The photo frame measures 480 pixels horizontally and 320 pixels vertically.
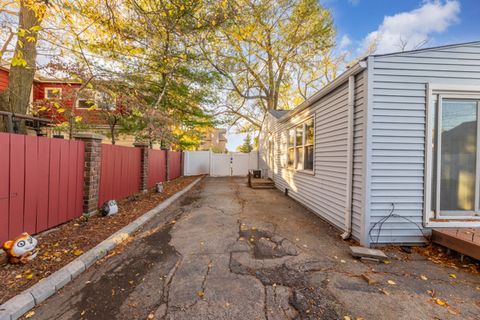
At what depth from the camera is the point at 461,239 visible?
297 centimetres

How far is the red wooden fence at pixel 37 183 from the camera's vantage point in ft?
9.30

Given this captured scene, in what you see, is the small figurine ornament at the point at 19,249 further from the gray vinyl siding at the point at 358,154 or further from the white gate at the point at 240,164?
the white gate at the point at 240,164

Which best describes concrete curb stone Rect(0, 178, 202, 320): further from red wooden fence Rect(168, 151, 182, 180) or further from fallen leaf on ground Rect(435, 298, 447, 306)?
red wooden fence Rect(168, 151, 182, 180)

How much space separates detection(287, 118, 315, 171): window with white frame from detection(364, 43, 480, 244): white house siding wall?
2.30 meters

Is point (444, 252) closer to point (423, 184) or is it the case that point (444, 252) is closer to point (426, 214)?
point (426, 214)

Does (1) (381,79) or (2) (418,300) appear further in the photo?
(1) (381,79)

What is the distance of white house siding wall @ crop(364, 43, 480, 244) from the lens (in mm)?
3494

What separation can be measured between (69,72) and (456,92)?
914cm

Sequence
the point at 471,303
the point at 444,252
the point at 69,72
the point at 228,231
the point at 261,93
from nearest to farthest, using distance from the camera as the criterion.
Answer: the point at 471,303
the point at 444,252
the point at 228,231
the point at 69,72
the point at 261,93

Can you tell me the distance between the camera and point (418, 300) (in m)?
2.17

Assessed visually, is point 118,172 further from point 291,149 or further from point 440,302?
point 440,302

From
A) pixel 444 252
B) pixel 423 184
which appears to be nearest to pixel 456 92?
pixel 423 184

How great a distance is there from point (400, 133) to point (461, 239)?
1732mm

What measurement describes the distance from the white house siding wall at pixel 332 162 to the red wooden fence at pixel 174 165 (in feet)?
22.3
